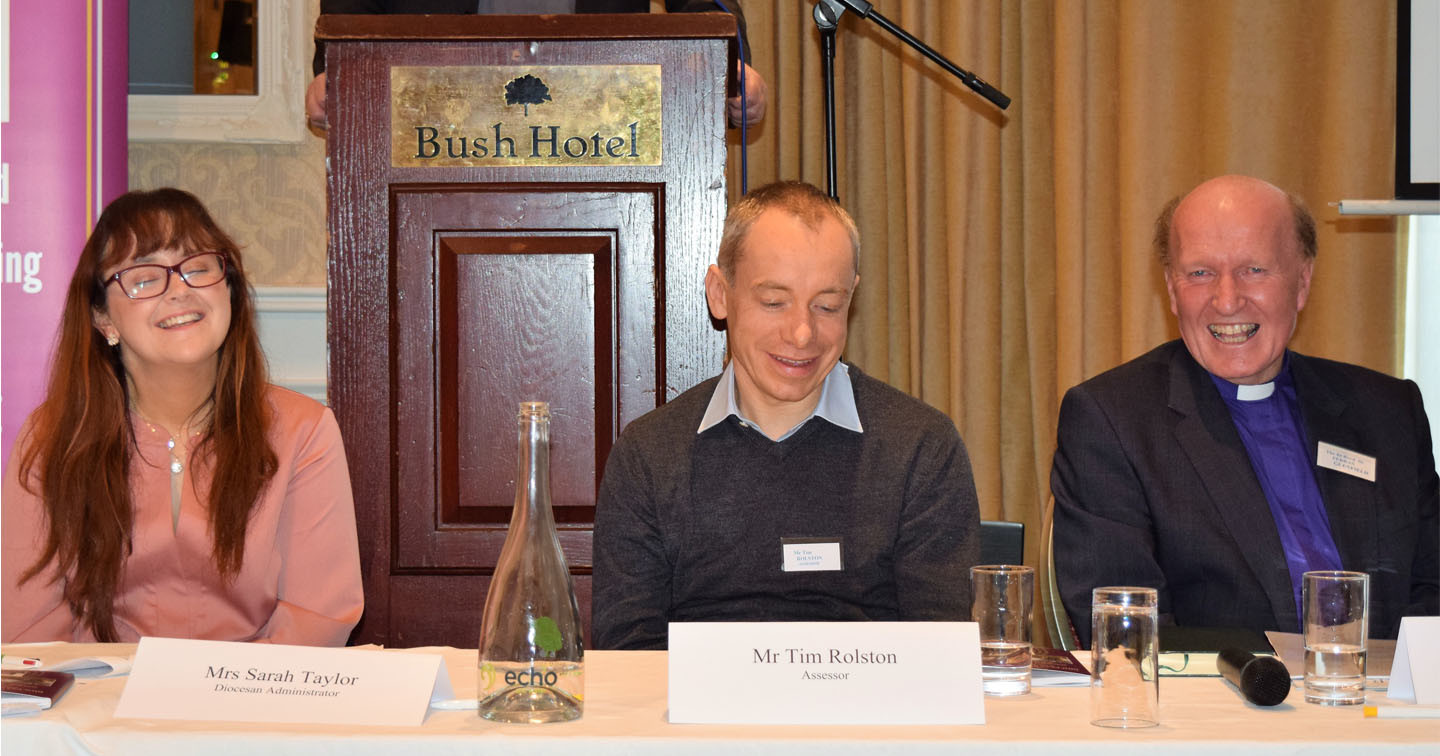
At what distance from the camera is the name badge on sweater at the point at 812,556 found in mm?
1851

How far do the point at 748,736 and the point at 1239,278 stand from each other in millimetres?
1557

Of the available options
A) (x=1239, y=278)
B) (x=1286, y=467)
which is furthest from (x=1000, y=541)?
(x=1239, y=278)

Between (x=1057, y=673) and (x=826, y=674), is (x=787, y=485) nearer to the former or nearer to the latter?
(x=1057, y=673)

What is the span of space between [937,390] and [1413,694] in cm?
252

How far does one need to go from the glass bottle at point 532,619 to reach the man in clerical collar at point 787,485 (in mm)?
630

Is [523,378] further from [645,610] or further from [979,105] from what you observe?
[979,105]

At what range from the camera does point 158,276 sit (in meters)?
2.09

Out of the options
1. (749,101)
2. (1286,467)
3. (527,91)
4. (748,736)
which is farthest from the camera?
(749,101)

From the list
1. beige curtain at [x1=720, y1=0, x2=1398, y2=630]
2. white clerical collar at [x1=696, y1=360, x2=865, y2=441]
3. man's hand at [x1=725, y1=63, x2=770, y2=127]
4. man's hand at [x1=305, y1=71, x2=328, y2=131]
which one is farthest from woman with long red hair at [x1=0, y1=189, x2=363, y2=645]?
beige curtain at [x1=720, y1=0, x2=1398, y2=630]

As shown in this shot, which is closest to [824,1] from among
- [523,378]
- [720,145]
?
[720,145]

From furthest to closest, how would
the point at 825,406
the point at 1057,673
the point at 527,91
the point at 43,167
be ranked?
1. the point at 43,167
2. the point at 527,91
3. the point at 825,406
4. the point at 1057,673

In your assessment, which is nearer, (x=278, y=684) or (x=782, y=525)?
(x=278, y=684)

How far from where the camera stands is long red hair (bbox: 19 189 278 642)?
6.35ft

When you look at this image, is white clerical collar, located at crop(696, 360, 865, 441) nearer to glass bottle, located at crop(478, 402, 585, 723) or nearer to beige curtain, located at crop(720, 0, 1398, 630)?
glass bottle, located at crop(478, 402, 585, 723)
